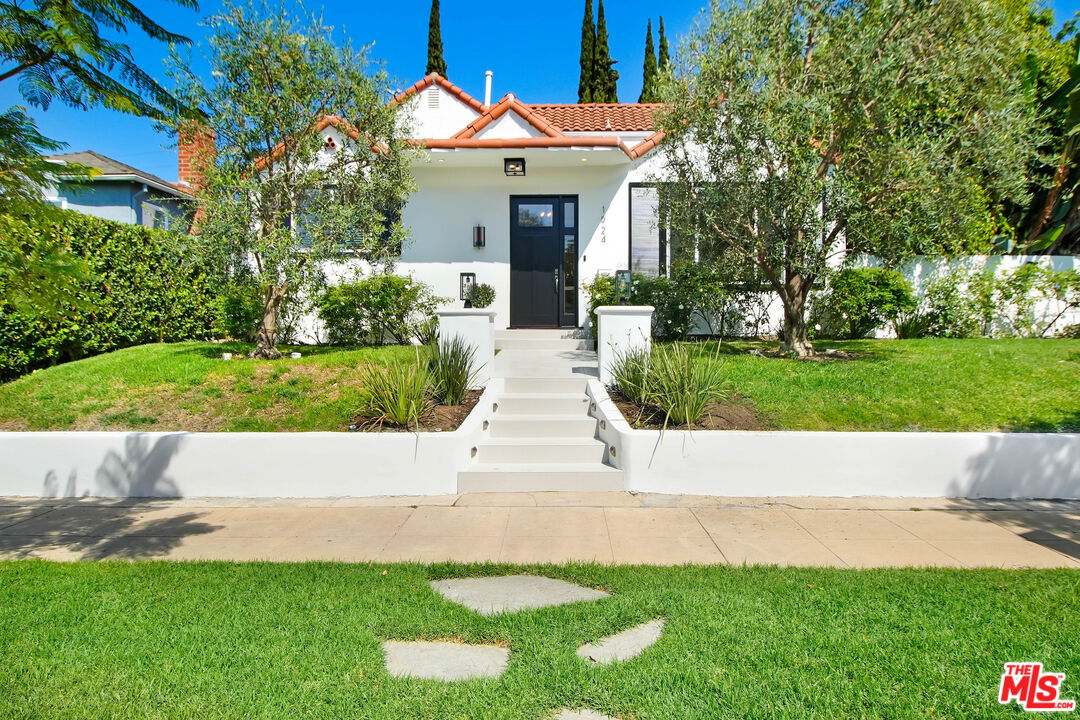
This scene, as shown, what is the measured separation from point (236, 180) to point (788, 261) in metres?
7.58

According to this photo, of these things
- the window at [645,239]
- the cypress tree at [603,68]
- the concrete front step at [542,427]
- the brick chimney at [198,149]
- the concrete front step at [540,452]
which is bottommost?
the concrete front step at [540,452]

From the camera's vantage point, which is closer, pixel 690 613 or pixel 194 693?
pixel 194 693

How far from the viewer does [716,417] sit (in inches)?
288

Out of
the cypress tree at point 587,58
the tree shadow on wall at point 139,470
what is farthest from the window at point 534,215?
the cypress tree at point 587,58

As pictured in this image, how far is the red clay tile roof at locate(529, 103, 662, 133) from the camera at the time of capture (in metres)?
13.0

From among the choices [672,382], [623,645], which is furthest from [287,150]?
[623,645]

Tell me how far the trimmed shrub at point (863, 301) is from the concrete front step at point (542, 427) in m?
6.16

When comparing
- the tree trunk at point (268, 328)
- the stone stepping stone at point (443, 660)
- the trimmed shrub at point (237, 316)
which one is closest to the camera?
the stone stepping stone at point (443, 660)

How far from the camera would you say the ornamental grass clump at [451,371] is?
786 cm

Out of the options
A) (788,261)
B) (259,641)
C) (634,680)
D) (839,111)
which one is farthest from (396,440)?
(839,111)

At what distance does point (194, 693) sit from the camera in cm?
300

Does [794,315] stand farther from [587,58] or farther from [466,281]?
[587,58]

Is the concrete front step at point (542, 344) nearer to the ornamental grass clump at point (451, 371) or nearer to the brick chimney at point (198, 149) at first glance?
the ornamental grass clump at point (451, 371)

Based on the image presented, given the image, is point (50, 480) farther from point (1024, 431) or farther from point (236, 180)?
point (1024, 431)
